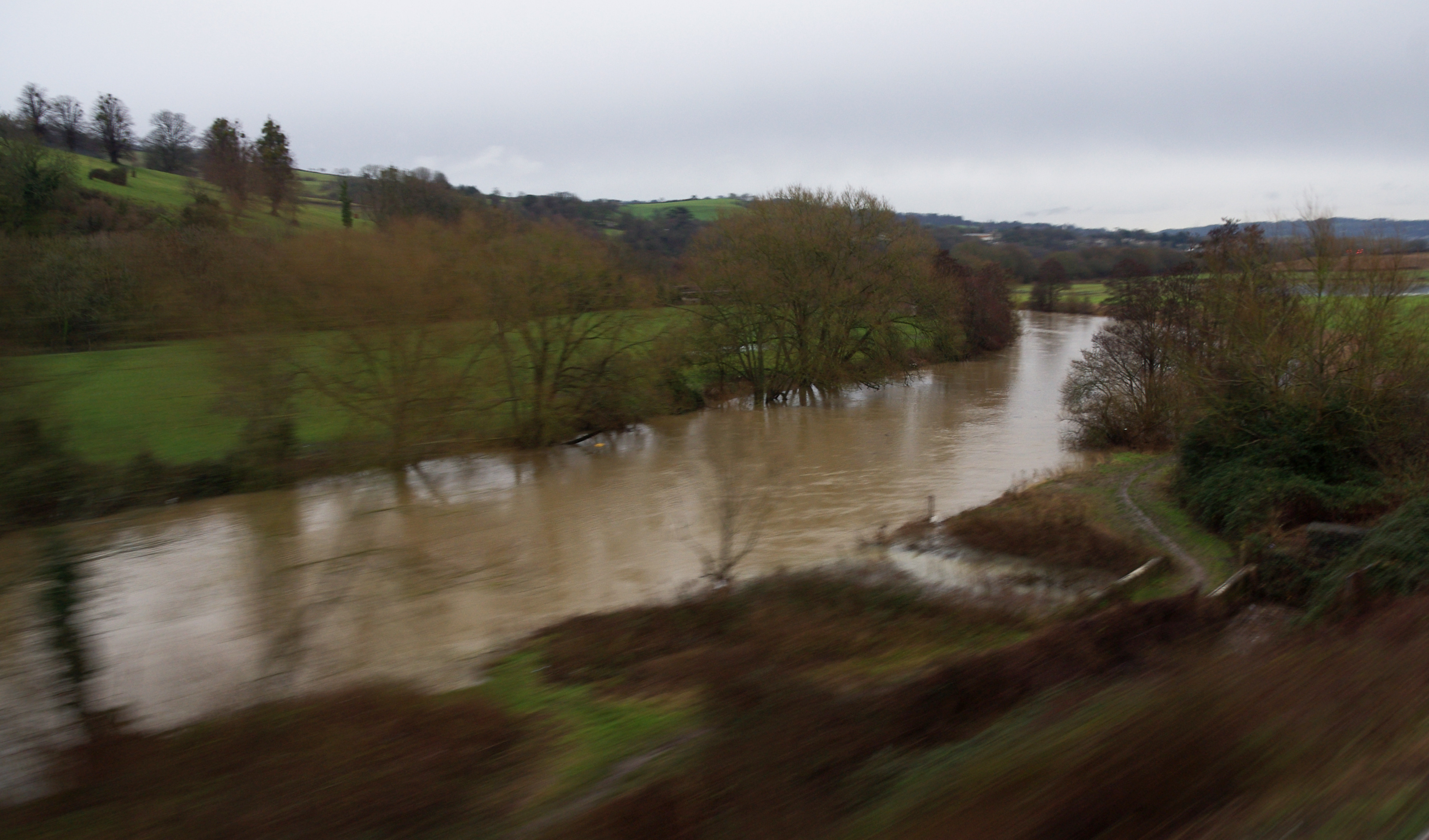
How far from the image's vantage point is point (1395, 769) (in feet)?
10.0

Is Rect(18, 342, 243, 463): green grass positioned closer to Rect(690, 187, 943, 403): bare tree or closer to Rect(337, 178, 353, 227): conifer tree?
Rect(337, 178, 353, 227): conifer tree

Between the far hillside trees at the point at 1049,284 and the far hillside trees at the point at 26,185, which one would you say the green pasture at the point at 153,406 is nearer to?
the far hillside trees at the point at 26,185

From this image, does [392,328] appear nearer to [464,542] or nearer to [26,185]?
[464,542]

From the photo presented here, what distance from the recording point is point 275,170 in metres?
25.5

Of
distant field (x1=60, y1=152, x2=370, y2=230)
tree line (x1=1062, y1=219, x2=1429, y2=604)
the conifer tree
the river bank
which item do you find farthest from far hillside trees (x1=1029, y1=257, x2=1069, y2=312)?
the river bank

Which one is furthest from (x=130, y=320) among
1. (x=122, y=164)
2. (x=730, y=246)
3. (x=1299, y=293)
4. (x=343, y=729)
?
(x=122, y=164)

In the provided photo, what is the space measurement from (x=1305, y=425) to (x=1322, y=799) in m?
17.3

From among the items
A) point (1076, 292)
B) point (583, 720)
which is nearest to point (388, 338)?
point (583, 720)

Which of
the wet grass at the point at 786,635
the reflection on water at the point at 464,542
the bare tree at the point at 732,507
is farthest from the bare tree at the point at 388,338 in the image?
the wet grass at the point at 786,635

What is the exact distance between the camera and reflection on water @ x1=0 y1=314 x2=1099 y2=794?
367 inches

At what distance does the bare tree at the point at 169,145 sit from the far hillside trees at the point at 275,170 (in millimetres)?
3655

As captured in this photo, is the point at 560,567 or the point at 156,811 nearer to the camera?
the point at 156,811

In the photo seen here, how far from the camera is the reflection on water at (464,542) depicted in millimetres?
9320

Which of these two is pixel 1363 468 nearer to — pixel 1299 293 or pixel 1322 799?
pixel 1299 293
